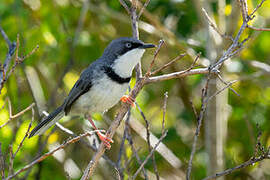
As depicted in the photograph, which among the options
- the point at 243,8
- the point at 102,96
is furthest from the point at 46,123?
the point at 243,8

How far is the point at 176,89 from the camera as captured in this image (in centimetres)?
745

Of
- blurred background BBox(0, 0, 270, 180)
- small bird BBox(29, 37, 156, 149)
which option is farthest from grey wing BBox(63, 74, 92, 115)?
blurred background BBox(0, 0, 270, 180)

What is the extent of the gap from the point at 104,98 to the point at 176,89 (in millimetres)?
2893

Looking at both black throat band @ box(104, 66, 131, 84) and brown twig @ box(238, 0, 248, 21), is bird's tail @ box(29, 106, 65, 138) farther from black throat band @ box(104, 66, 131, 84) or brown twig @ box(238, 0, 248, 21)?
brown twig @ box(238, 0, 248, 21)

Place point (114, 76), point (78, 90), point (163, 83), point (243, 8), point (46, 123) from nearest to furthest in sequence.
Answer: point (243, 8) → point (114, 76) → point (46, 123) → point (78, 90) → point (163, 83)

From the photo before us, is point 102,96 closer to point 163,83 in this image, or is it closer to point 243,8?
point 243,8

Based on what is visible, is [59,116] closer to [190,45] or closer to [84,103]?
[84,103]

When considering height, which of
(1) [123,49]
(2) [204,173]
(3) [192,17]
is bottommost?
(2) [204,173]

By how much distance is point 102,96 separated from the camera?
479 cm

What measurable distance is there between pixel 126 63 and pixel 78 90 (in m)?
0.79

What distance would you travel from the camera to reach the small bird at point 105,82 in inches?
186

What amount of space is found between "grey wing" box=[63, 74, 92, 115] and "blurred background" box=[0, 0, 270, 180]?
1.98 feet

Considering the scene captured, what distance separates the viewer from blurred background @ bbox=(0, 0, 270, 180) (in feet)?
19.1

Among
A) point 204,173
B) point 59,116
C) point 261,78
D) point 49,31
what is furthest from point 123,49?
point 261,78
